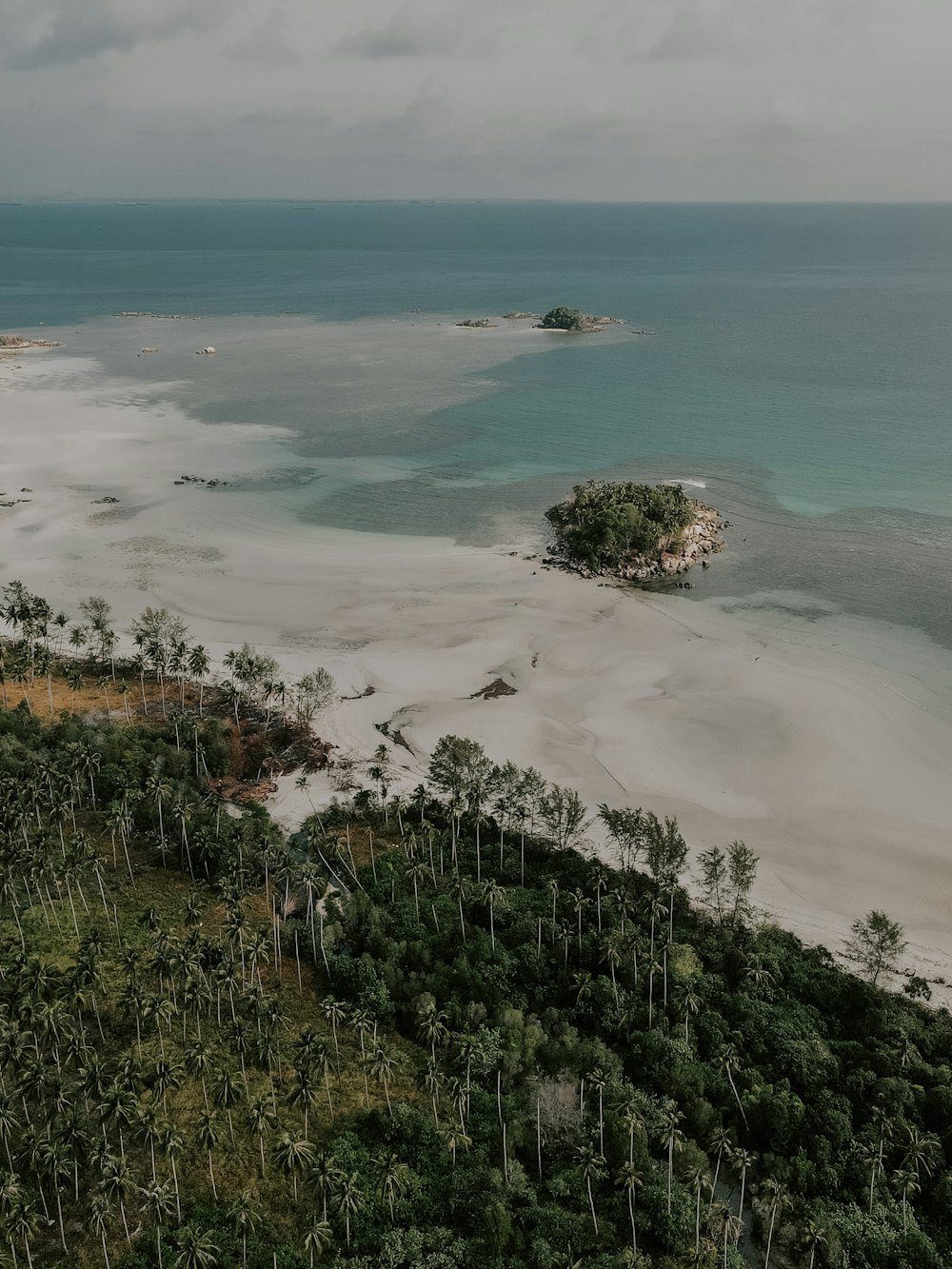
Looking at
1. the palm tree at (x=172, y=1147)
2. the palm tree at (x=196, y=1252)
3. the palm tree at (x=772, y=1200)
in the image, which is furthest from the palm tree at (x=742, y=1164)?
the palm tree at (x=172, y=1147)

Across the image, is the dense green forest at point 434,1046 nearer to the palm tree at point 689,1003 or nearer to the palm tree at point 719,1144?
the palm tree at point 689,1003

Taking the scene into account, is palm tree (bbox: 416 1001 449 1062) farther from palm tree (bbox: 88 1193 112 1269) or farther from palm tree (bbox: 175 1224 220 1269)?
palm tree (bbox: 88 1193 112 1269)

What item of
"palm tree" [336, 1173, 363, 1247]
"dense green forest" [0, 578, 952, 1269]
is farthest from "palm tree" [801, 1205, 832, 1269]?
"palm tree" [336, 1173, 363, 1247]

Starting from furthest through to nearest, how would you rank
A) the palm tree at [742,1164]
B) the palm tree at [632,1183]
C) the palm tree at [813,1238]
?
the palm tree at [742,1164] → the palm tree at [632,1183] → the palm tree at [813,1238]

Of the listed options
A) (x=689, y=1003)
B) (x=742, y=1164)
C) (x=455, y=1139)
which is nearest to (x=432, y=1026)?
(x=455, y=1139)

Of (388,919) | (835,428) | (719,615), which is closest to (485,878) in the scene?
(388,919)

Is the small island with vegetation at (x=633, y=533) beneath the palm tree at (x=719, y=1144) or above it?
above

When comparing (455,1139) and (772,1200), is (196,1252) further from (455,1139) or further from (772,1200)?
(772,1200)
